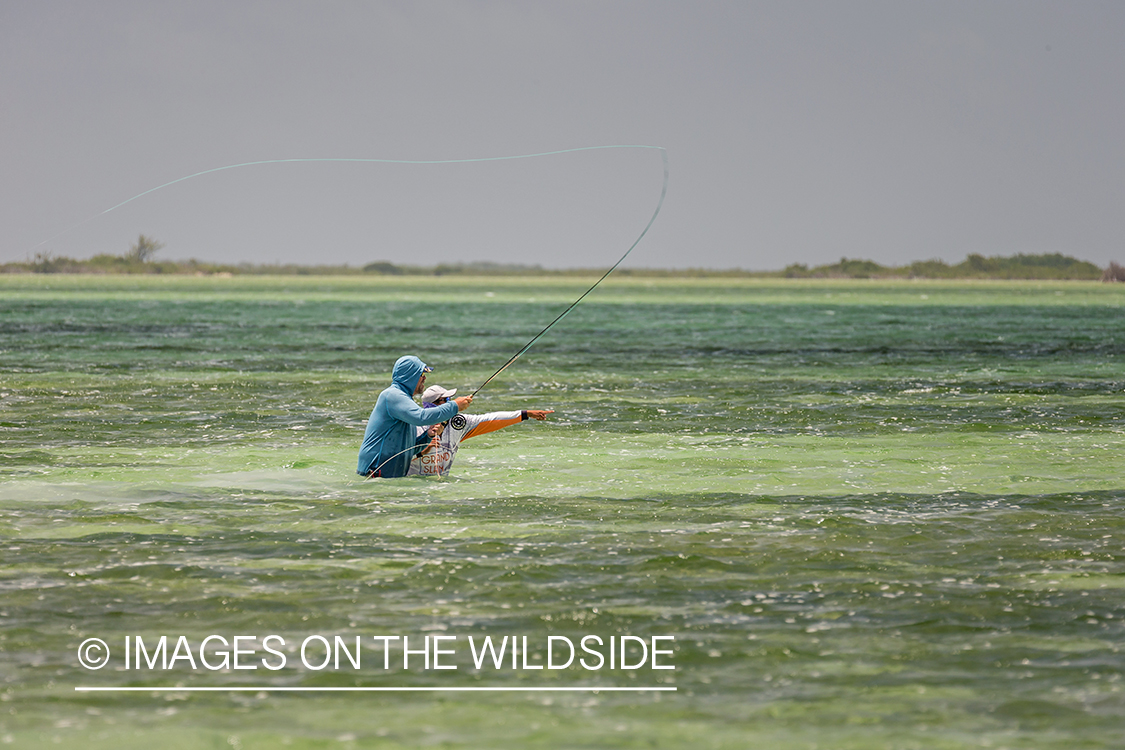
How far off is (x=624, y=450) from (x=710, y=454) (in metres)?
0.91

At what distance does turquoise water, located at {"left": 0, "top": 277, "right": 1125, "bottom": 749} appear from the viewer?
580 cm

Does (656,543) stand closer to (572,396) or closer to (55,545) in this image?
(55,545)

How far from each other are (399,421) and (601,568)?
10.2 ft

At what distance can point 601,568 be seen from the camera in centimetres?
826

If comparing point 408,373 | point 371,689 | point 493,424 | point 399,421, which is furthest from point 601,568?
point 399,421

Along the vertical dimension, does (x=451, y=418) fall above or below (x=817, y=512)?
above

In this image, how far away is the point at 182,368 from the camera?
2553cm

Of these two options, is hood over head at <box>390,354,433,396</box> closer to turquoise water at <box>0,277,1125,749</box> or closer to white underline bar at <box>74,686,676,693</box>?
turquoise water at <box>0,277,1125,749</box>

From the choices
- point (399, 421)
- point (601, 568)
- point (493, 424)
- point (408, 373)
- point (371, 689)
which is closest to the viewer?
point (371, 689)

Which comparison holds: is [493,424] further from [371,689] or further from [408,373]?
[371,689]

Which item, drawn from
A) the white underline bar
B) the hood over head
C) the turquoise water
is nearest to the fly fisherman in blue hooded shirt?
the hood over head

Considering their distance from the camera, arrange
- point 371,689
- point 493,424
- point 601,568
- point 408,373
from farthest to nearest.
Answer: point 493,424 → point 408,373 → point 601,568 → point 371,689

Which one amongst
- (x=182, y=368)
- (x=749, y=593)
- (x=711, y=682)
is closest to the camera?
(x=711, y=682)

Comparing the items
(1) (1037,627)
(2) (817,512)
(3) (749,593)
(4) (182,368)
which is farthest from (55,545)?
(4) (182,368)
